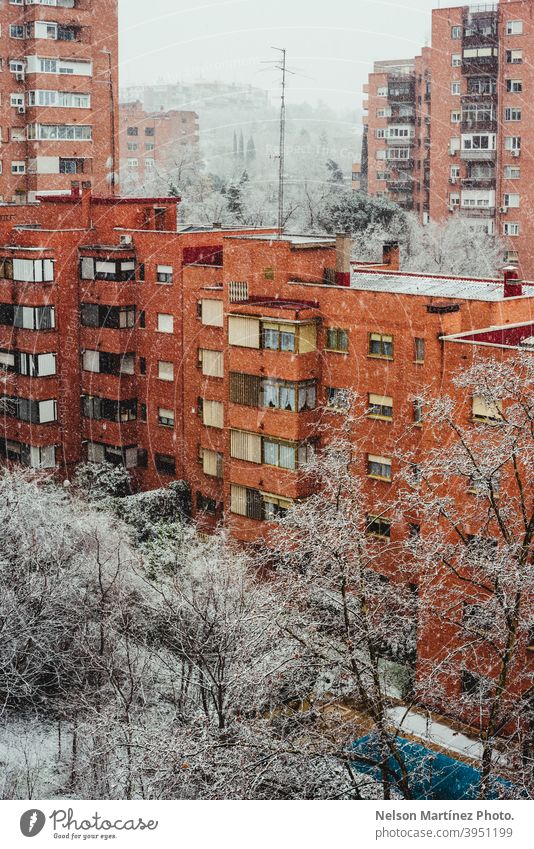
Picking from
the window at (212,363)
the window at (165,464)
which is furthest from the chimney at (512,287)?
the window at (165,464)

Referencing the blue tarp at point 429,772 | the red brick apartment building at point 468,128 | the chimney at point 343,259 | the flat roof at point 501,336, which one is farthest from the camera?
the red brick apartment building at point 468,128

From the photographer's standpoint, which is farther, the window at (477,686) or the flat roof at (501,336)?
the flat roof at (501,336)

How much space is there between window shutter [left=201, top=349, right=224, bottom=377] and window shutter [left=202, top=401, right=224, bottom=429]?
419 mm

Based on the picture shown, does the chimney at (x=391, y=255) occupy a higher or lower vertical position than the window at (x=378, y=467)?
higher

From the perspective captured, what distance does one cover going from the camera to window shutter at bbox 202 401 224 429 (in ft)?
50.7

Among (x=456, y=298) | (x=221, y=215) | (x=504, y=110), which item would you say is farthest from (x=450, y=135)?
(x=456, y=298)

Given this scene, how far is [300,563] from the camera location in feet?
28.0

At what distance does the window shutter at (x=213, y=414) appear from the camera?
15453 mm

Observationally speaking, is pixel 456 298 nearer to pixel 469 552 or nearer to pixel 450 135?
pixel 469 552

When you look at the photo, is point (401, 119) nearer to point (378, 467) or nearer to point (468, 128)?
point (468, 128)

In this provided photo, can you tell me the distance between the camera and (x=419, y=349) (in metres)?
12.4


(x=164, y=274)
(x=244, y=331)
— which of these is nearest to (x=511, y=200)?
(x=164, y=274)

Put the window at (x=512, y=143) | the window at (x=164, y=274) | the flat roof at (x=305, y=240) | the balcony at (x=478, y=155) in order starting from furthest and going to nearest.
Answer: the balcony at (x=478, y=155)
the window at (x=512, y=143)
the window at (x=164, y=274)
the flat roof at (x=305, y=240)

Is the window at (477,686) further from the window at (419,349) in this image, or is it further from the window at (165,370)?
the window at (165,370)
